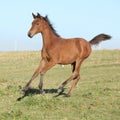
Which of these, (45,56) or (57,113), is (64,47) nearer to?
(45,56)

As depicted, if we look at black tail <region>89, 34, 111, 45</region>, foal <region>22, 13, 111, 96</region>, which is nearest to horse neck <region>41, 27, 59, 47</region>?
foal <region>22, 13, 111, 96</region>

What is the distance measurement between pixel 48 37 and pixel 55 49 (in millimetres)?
597

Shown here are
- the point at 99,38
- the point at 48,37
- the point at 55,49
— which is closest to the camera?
the point at 55,49

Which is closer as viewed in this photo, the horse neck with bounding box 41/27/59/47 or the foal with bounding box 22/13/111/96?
the foal with bounding box 22/13/111/96

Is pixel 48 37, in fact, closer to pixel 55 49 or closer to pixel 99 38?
pixel 55 49

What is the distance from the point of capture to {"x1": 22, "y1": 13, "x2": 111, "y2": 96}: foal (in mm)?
13289

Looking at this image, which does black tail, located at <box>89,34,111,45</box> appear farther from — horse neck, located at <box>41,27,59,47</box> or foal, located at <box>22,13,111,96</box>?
horse neck, located at <box>41,27,59,47</box>

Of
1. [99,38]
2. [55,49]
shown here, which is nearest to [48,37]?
[55,49]

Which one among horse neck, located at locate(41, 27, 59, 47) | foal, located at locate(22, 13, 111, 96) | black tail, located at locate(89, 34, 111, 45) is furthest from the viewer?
black tail, located at locate(89, 34, 111, 45)

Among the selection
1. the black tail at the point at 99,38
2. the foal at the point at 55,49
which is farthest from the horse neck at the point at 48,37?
the black tail at the point at 99,38

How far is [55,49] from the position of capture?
44.2 ft

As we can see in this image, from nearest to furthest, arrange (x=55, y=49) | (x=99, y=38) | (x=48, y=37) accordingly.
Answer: (x=55, y=49), (x=48, y=37), (x=99, y=38)

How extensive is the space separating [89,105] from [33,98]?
1673 mm

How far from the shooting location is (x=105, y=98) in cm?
1310
